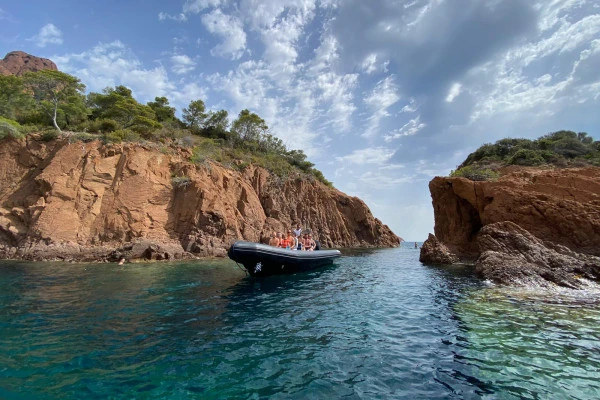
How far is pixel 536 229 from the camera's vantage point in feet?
Answer: 56.1

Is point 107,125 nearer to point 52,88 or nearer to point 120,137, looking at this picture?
point 120,137

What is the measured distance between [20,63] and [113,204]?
8398cm

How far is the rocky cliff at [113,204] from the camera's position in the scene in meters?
20.9

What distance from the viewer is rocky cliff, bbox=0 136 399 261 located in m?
20.9

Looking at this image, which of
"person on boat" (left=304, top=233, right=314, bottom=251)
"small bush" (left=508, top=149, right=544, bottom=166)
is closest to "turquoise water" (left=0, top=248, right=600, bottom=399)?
"person on boat" (left=304, top=233, right=314, bottom=251)

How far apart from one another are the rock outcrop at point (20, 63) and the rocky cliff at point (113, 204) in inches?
2800

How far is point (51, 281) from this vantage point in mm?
12203

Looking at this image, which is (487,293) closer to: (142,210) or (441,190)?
(441,190)

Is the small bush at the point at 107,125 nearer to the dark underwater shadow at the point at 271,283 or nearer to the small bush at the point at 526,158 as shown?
the dark underwater shadow at the point at 271,283

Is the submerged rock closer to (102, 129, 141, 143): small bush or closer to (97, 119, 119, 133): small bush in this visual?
(102, 129, 141, 143): small bush

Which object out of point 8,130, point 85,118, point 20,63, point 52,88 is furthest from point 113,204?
point 20,63

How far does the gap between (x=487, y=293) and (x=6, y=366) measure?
12.8m

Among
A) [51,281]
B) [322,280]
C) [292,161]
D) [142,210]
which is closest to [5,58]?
[292,161]

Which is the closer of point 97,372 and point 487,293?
point 97,372
